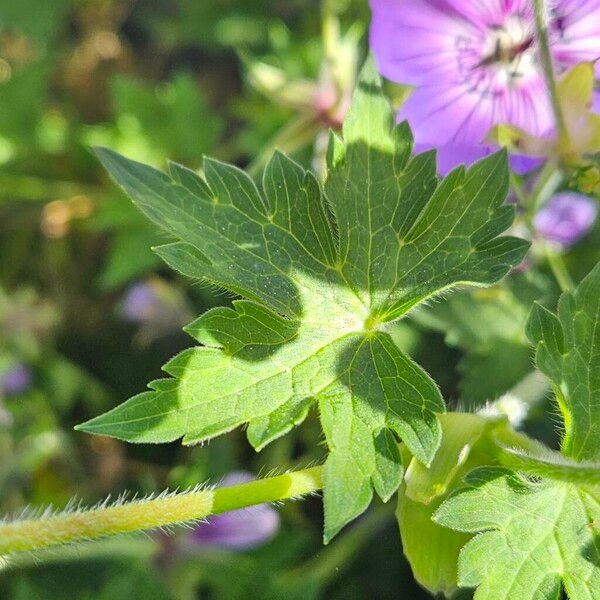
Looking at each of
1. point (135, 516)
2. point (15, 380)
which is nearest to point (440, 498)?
point (135, 516)

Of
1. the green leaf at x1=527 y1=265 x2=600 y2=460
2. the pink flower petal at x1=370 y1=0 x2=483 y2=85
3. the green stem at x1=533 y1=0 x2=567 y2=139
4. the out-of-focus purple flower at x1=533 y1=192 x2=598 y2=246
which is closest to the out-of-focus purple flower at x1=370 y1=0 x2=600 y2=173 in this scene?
the pink flower petal at x1=370 y1=0 x2=483 y2=85

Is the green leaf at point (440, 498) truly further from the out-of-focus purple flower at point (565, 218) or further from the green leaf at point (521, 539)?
the out-of-focus purple flower at point (565, 218)

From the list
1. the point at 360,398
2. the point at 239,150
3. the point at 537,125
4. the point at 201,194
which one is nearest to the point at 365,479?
the point at 360,398

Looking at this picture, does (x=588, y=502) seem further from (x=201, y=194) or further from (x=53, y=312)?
(x=53, y=312)

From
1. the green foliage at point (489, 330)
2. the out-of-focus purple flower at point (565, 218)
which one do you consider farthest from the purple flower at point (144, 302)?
the out-of-focus purple flower at point (565, 218)

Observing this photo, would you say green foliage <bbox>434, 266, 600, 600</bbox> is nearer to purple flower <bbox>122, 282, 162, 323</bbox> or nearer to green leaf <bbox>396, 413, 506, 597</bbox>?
green leaf <bbox>396, 413, 506, 597</bbox>

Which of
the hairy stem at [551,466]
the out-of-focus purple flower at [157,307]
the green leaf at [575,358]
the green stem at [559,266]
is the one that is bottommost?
the out-of-focus purple flower at [157,307]

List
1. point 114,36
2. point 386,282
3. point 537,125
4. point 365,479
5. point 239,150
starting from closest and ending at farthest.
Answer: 1. point 365,479
2. point 386,282
3. point 537,125
4. point 239,150
5. point 114,36
